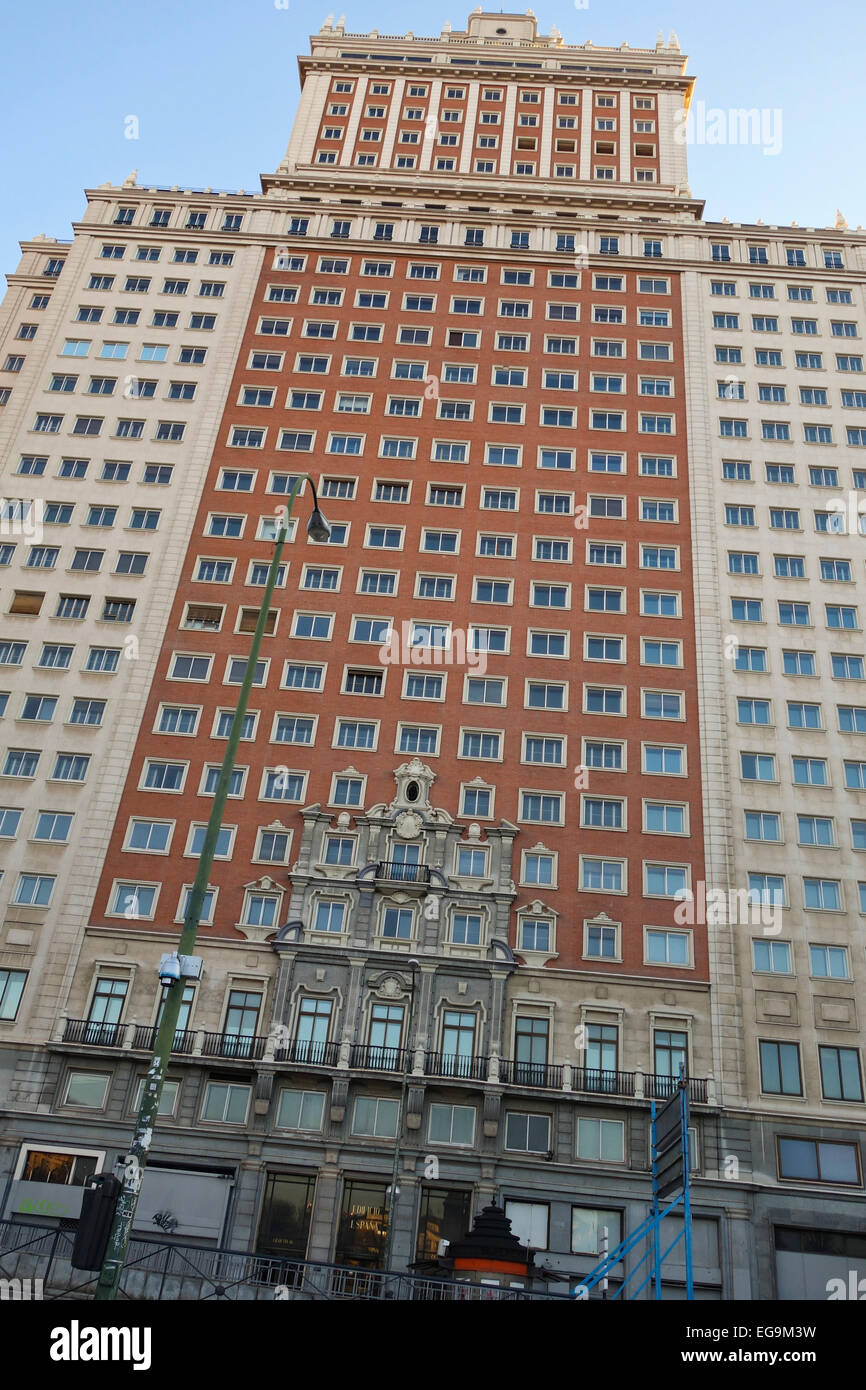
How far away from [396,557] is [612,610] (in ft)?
41.4

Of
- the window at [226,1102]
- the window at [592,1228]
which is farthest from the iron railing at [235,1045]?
the window at [592,1228]

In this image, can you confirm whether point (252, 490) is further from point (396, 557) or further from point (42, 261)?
point (42, 261)

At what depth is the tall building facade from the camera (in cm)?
4378

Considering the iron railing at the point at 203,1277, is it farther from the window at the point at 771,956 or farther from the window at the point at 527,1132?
the window at the point at 771,956

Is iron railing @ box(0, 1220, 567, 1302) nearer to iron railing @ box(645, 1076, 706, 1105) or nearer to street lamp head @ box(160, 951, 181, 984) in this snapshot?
street lamp head @ box(160, 951, 181, 984)

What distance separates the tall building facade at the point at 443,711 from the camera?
43.8 m

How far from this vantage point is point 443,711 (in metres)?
54.3

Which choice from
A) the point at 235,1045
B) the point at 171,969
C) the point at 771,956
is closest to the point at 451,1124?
the point at 235,1045

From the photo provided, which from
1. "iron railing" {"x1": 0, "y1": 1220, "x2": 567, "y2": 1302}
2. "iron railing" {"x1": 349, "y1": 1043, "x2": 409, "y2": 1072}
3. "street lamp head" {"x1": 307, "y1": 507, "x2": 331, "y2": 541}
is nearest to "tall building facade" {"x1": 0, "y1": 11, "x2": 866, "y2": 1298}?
"iron railing" {"x1": 349, "y1": 1043, "x2": 409, "y2": 1072}

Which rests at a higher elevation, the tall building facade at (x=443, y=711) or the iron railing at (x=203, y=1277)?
the tall building facade at (x=443, y=711)

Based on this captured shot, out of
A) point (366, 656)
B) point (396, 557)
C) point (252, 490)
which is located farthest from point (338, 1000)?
point (252, 490)

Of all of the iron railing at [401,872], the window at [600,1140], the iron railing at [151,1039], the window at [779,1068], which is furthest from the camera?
the iron railing at [401,872]

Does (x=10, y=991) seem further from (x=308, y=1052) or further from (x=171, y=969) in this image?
(x=171, y=969)
